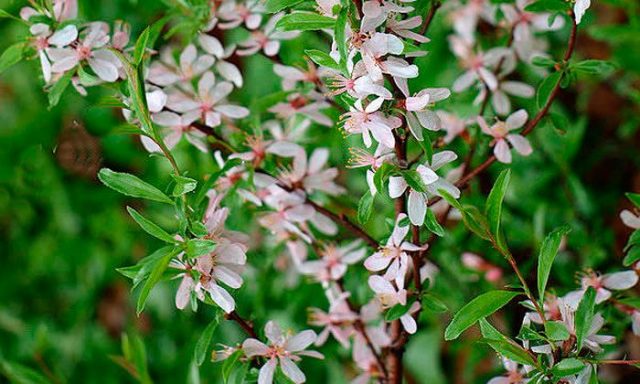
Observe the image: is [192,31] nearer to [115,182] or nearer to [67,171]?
[115,182]

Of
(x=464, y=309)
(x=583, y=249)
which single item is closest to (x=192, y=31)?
(x=464, y=309)

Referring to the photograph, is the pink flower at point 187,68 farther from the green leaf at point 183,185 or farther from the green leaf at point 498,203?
the green leaf at point 498,203

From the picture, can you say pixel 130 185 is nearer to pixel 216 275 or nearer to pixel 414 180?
pixel 216 275

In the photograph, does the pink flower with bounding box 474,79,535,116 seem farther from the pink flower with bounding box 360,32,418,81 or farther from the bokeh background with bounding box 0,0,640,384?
the pink flower with bounding box 360,32,418,81

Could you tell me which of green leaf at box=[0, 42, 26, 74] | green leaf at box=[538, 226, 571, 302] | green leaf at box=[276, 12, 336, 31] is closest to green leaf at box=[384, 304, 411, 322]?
green leaf at box=[538, 226, 571, 302]

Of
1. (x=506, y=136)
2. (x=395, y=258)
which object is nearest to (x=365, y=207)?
(x=395, y=258)
